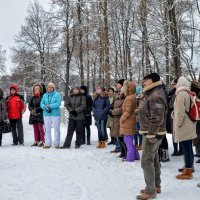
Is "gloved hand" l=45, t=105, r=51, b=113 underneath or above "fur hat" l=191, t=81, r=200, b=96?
underneath

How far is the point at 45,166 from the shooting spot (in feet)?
28.9

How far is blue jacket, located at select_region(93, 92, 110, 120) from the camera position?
12133mm

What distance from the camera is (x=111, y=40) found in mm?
31031

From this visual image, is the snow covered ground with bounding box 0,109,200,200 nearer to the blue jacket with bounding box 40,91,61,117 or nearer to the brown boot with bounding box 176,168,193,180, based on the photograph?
the brown boot with bounding box 176,168,193,180

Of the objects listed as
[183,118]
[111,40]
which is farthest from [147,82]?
[111,40]

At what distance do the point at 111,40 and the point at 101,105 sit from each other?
1949 cm

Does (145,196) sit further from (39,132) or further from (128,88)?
(39,132)

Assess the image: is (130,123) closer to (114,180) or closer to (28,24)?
(114,180)

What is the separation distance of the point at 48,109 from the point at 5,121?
167cm

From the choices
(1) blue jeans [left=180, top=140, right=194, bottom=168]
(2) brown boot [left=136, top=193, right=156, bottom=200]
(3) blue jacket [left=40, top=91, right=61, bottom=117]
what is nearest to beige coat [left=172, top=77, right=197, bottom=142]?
(1) blue jeans [left=180, top=140, right=194, bottom=168]

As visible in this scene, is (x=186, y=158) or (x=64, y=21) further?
(x=64, y=21)

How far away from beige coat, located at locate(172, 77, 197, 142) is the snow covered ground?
82 centimetres

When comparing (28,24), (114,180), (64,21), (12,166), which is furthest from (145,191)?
(28,24)

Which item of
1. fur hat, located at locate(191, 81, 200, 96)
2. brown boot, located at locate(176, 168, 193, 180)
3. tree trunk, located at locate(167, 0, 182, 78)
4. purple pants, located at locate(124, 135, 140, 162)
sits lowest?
brown boot, located at locate(176, 168, 193, 180)
